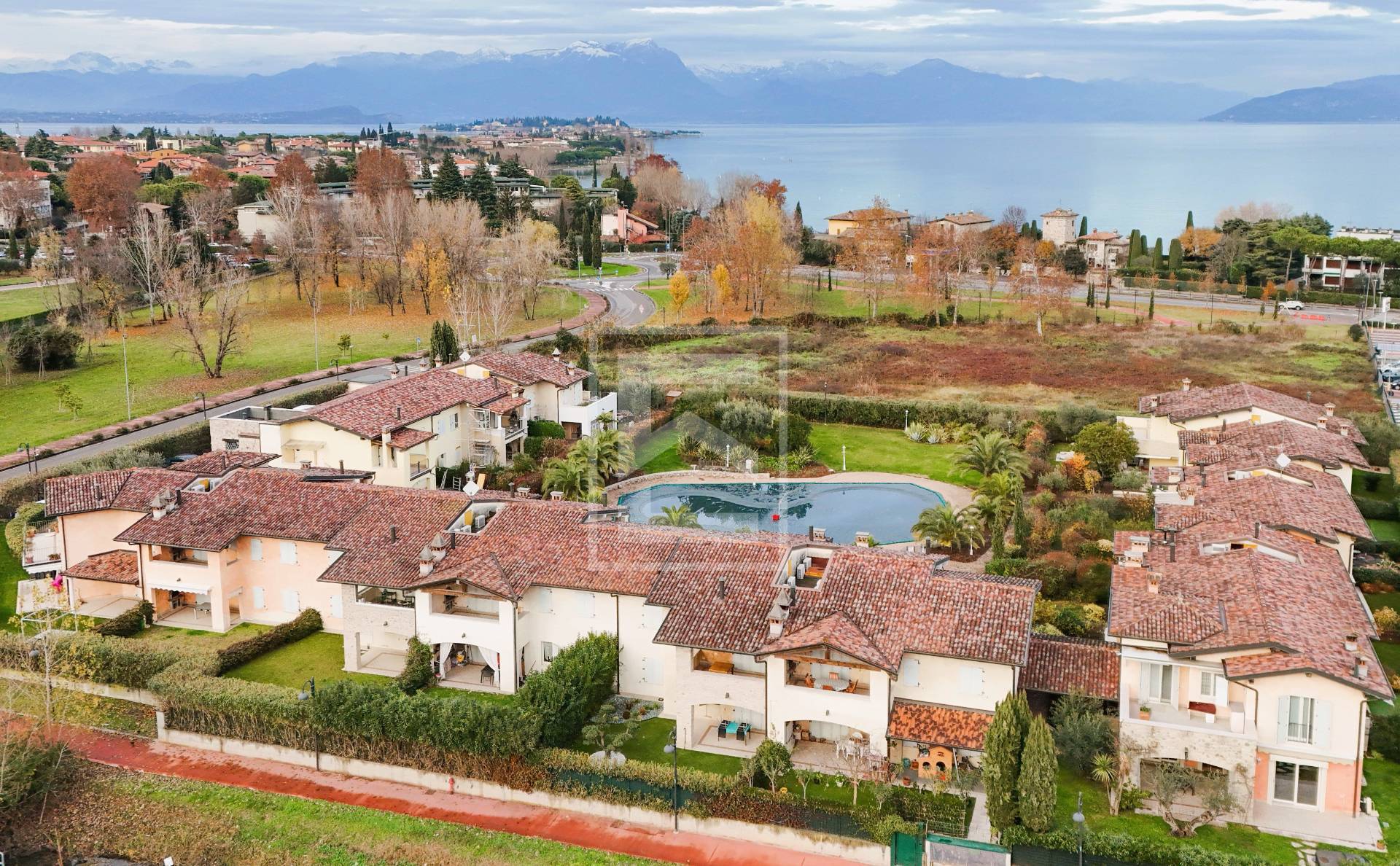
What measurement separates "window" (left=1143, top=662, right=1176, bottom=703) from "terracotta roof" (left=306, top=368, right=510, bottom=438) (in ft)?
83.4

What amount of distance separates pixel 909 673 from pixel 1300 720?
728 cm

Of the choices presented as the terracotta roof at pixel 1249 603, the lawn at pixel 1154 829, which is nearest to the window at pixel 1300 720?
the terracotta roof at pixel 1249 603

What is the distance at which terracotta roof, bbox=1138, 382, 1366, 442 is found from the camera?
4025 cm

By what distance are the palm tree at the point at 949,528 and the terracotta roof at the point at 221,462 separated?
68.7 ft

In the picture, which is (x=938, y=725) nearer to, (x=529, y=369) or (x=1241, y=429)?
(x=1241, y=429)

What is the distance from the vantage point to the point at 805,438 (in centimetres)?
4791

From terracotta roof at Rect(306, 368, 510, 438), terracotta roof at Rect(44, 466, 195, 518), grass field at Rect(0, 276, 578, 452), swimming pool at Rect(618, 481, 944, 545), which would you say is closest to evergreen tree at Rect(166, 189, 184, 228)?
grass field at Rect(0, 276, 578, 452)

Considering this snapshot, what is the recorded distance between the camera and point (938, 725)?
23438 millimetres

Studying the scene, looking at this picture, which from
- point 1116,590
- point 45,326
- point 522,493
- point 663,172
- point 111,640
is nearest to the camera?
point 1116,590

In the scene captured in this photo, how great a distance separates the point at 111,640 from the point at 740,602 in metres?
15.6

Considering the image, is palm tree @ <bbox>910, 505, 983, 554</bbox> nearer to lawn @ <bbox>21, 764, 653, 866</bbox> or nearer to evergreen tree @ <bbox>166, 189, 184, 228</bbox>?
lawn @ <bbox>21, 764, 653, 866</bbox>

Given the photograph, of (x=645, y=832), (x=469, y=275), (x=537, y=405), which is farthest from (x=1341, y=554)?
(x=469, y=275)

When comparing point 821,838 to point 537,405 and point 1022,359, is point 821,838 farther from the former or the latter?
point 1022,359

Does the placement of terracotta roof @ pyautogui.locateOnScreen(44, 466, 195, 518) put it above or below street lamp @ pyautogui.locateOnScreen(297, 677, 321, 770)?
above
